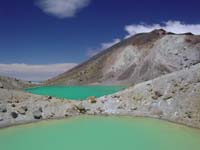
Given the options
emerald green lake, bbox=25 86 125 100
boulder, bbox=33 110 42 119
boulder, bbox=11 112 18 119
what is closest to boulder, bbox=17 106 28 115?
boulder, bbox=11 112 18 119

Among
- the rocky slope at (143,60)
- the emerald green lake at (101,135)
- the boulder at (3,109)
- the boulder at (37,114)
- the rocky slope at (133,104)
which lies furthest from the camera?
the rocky slope at (143,60)

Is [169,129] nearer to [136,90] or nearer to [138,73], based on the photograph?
[136,90]

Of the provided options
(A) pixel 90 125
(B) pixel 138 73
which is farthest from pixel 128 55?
(A) pixel 90 125

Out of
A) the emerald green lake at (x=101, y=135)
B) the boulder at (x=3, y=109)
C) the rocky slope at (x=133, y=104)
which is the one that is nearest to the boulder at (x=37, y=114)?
the rocky slope at (x=133, y=104)

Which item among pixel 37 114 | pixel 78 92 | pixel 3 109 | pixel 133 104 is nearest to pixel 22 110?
pixel 37 114

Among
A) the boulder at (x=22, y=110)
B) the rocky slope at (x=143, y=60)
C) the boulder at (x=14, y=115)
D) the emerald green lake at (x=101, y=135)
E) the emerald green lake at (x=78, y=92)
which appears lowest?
the emerald green lake at (x=101, y=135)

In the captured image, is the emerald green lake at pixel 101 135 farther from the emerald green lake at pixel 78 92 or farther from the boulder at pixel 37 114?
the emerald green lake at pixel 78 92
